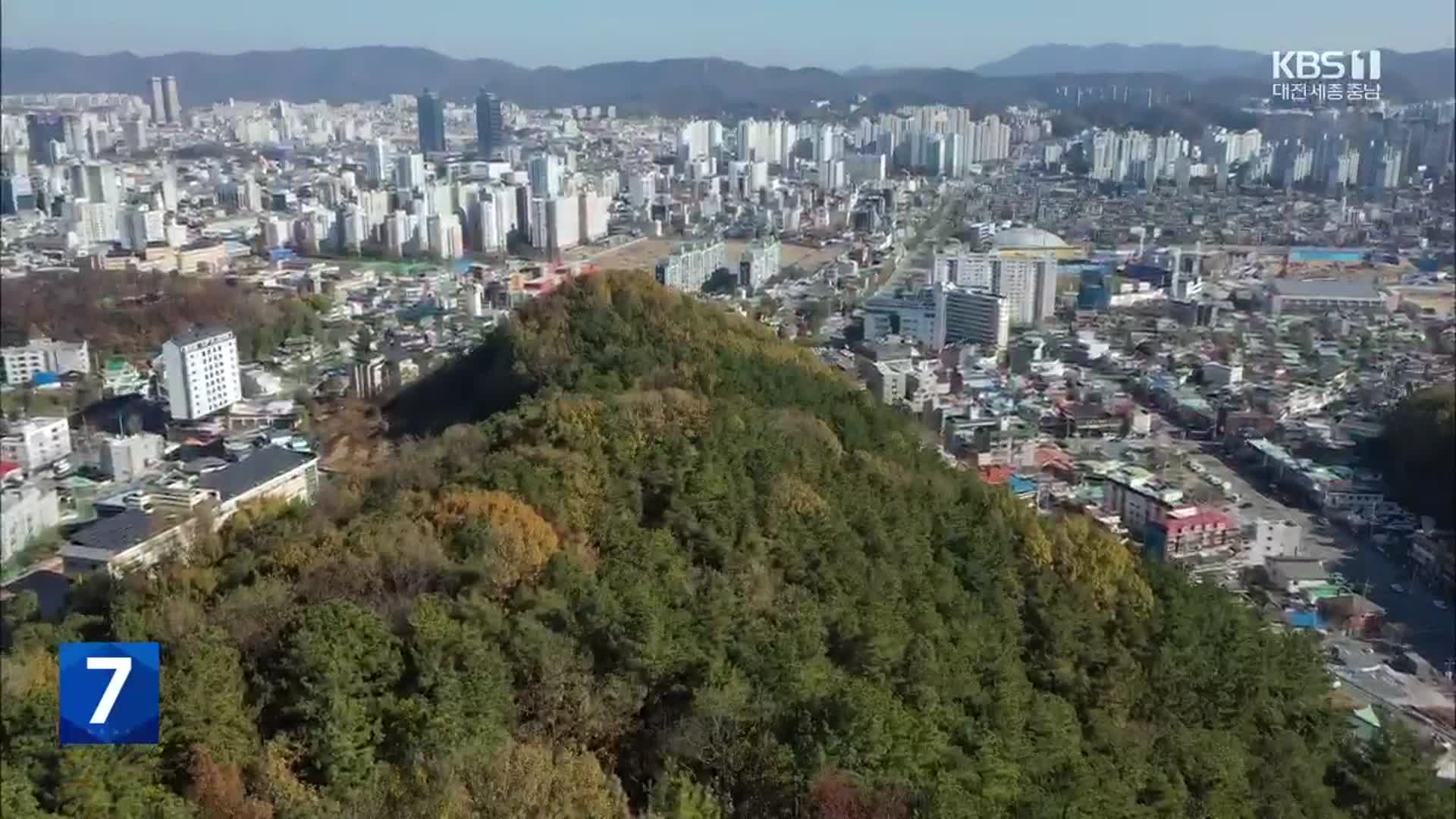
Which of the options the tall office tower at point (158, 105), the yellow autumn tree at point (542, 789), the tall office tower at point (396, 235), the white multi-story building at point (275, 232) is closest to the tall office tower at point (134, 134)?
the tall office tower at point (158, 105)

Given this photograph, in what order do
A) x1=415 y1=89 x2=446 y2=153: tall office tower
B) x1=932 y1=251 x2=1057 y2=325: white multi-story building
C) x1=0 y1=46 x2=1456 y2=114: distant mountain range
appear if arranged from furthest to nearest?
x1=415 y1=89 x2=446 y2=153: tall office tower < x1=932 y1=251 x2=1057 y2=325: white multi-story building < x1=0 y1=46 x2=1456 y2=114: distant mountain range

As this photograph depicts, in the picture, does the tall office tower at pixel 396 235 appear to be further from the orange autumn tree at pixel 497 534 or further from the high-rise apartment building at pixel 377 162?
the orange autumn tree at pixel 497 534

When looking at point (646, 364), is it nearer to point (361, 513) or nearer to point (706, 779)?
point (361, 513)

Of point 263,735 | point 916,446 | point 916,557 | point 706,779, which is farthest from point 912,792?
point 916,446

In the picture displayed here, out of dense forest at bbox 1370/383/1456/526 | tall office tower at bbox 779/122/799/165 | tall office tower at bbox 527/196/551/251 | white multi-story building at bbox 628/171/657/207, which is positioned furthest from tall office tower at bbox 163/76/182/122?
dense forest at bbox 1370/383/1456/526

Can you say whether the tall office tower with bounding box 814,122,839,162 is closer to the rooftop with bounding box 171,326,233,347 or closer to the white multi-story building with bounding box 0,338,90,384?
the rooftop with bounding box 171,326,233,347

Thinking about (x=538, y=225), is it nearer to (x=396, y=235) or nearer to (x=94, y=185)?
(x=396, y=235)

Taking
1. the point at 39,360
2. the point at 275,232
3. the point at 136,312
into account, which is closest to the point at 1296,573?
the point at 39,360
